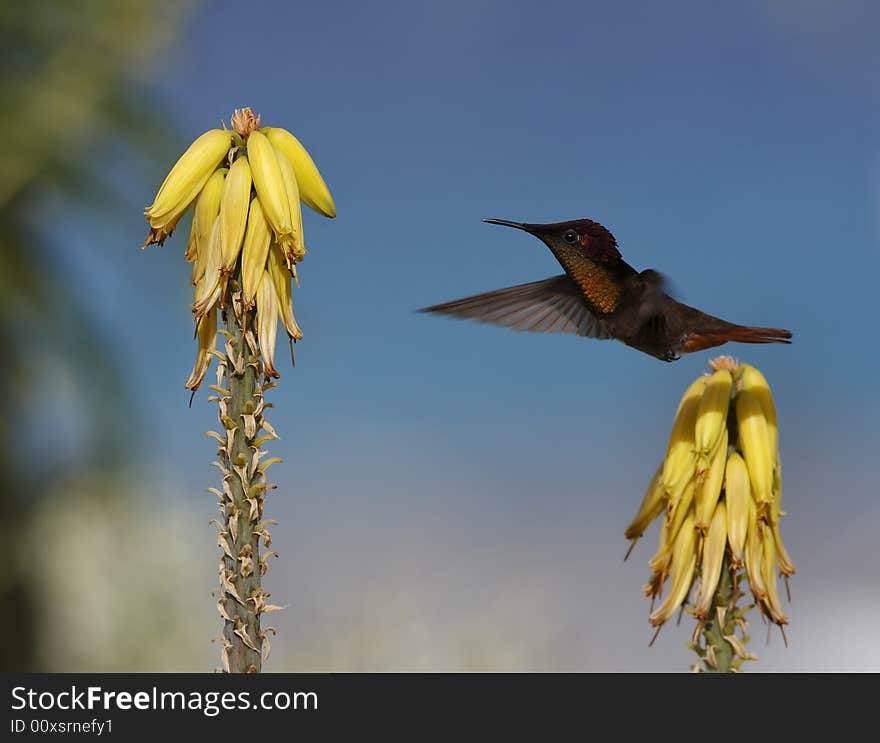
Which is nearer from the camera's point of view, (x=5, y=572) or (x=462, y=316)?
(x=462, y=316)

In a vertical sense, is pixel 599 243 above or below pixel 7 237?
below

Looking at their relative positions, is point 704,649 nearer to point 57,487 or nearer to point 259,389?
point 259,389

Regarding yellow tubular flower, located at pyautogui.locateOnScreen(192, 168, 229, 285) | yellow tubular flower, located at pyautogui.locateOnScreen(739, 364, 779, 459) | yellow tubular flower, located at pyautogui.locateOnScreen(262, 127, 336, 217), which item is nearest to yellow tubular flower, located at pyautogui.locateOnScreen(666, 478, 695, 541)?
yellow tubular flower, located at pyautogui.locateOnScreen(739, 364, 779, 459)

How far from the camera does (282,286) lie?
1303 millimetres

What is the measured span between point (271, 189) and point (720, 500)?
31.4 inches

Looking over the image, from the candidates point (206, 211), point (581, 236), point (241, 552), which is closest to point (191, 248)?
point (206, 211)

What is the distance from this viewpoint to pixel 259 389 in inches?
47.9

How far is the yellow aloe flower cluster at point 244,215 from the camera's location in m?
1.24

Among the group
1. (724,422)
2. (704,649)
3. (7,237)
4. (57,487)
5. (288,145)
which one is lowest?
(704,649)

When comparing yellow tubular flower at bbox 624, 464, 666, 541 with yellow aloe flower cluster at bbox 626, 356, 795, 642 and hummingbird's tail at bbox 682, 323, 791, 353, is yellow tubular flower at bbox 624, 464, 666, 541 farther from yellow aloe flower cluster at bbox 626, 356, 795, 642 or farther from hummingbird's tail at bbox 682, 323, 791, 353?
hummingbird's tail at bbox 682, 323, 791, 353

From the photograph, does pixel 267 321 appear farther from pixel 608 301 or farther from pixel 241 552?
pixel 608 301
